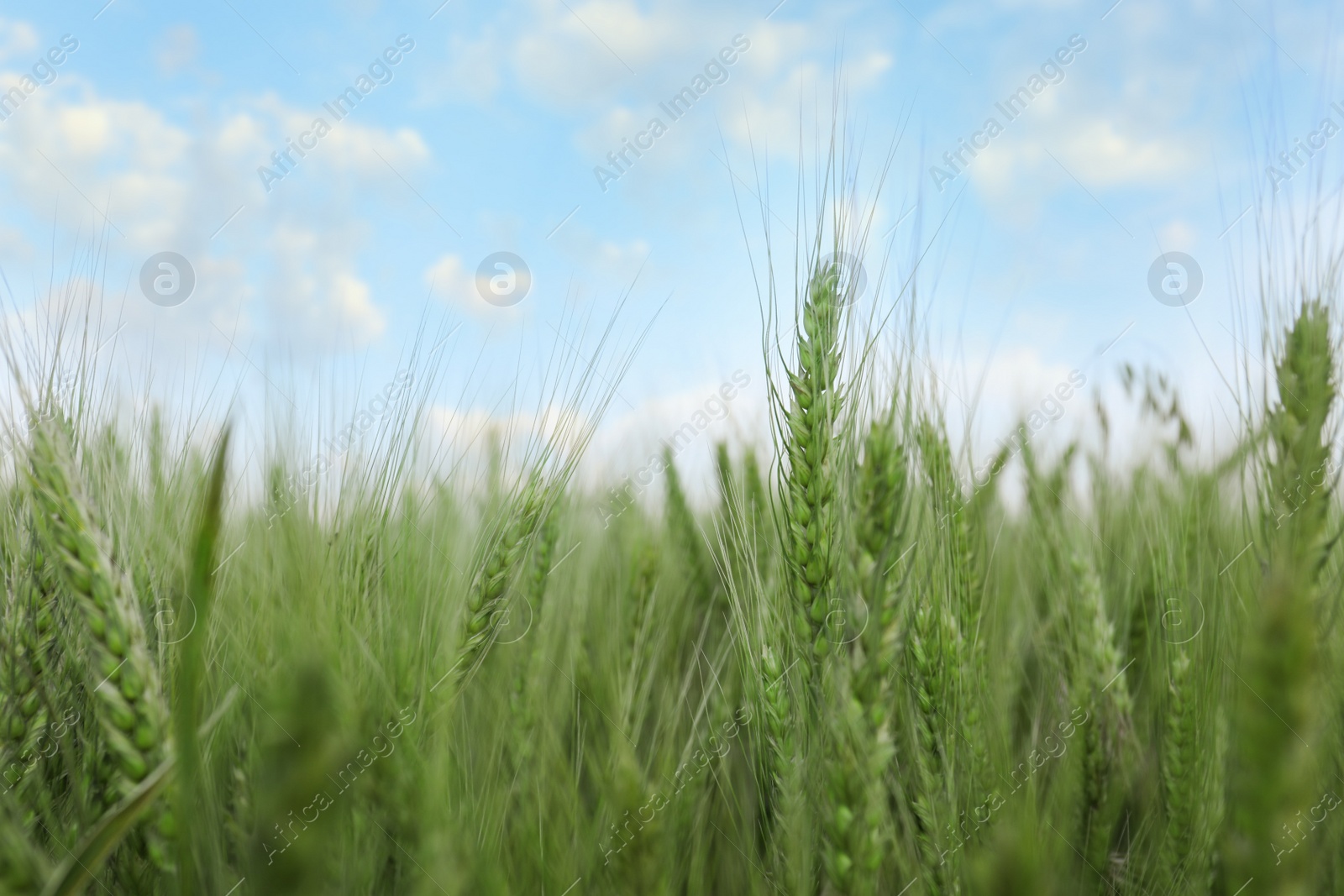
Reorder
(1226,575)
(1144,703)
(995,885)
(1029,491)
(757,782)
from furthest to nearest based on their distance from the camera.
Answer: (1029,491) → (1144,703) → (1226,575) → (757,782) → (995,885)

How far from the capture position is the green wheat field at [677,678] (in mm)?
991

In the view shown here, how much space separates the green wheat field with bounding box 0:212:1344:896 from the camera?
991 millimetres

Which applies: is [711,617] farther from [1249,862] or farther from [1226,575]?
[1249,862]

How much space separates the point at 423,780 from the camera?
40.2 inches

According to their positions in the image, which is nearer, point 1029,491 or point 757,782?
point 757,782

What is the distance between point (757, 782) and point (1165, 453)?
1956 mm

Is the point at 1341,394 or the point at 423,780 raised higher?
the point at 1341,394

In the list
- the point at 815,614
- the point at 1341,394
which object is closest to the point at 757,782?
the point at 815,614

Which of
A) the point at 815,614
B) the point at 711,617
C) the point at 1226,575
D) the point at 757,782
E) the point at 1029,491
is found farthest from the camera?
the point at 1029,491

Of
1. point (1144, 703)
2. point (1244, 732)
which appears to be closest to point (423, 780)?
point (1244, 732)

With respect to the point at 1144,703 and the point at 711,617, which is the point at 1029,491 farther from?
the point at 711,617

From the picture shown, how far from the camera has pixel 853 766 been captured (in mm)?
1116

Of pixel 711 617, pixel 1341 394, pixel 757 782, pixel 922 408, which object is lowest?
pixel 757 782

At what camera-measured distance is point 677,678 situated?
1846 millimetres
